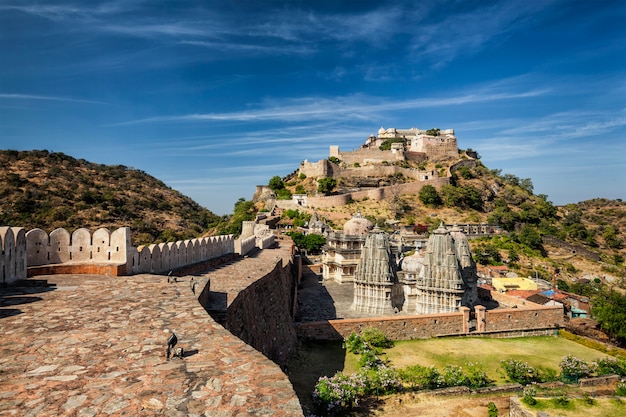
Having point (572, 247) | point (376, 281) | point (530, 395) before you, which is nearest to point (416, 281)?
point (376, 281)

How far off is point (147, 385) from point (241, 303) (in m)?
5.91

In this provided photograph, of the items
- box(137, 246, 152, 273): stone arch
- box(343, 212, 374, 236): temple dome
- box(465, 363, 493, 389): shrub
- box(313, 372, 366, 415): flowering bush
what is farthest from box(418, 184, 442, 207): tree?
box(137, 246, 152, 273): stone arch

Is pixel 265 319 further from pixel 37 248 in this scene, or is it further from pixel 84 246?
pixel 37 248

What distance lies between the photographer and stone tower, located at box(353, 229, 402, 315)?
849 inches

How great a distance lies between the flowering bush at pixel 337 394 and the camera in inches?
452

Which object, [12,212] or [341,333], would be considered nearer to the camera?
[341,333]

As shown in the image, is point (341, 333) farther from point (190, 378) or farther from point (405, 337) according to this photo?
point (190, 378)

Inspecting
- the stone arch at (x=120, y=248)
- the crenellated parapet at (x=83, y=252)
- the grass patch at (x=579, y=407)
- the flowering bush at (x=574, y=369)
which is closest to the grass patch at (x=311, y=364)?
the crenellated parapet at (x=83, y=252)

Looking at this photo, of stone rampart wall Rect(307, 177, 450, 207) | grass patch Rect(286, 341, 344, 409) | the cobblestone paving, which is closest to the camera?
the cobblestone paving

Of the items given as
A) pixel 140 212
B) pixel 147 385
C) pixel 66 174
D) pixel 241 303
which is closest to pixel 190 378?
pixel 147 385

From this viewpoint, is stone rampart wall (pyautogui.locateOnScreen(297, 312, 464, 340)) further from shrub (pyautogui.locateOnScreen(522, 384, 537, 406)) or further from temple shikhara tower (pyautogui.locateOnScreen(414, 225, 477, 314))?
shrub (pyautogui.locateOnScreen(522, 384, 537, 406))

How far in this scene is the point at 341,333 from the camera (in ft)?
58.7

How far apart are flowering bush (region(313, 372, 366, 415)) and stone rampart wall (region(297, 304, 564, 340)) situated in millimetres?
5007

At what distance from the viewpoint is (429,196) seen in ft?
192
